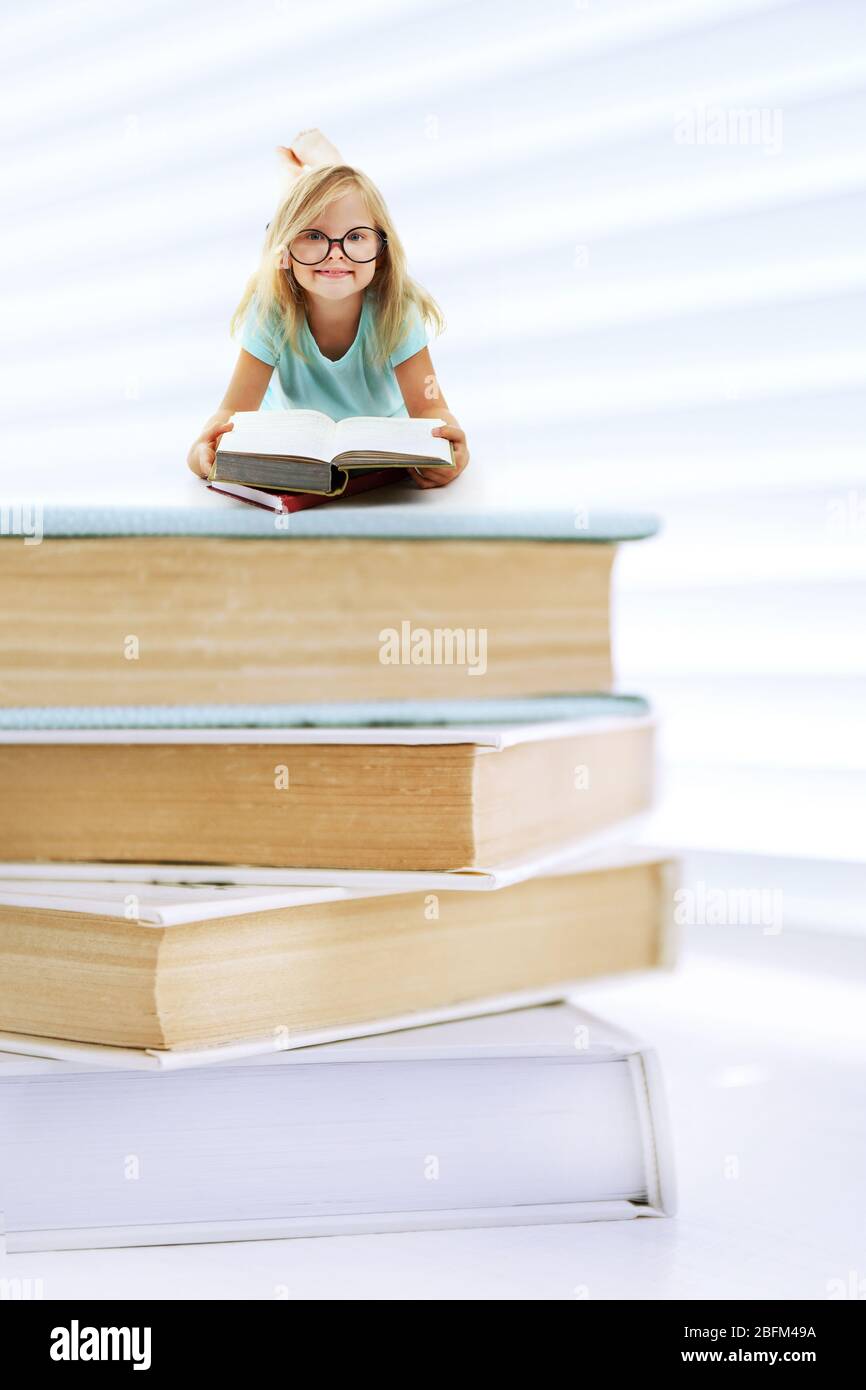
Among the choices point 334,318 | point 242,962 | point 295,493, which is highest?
point 334,318

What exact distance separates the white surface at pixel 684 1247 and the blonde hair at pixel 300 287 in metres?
0.47

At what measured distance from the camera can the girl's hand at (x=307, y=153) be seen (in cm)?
76

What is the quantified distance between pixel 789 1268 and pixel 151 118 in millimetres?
1235

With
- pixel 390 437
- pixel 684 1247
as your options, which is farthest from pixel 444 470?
pixel 684 1247

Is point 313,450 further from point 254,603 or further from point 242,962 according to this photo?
point 242,962

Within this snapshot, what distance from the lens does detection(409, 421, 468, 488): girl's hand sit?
2.31 ft

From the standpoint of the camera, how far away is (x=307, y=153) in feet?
2.50

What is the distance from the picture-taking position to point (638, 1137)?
621 millimetres

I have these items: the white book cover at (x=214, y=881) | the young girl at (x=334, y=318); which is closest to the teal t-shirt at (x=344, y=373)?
the young girl at (x=334, y=318)

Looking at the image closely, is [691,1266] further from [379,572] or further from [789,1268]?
[379,572]

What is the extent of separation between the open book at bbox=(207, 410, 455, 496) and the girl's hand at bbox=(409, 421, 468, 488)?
0.02m

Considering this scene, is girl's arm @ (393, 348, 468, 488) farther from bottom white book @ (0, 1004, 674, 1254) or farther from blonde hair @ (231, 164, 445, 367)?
bottom white book @ (0, 1004, 674, 1254)

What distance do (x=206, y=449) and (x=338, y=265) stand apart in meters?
0.13

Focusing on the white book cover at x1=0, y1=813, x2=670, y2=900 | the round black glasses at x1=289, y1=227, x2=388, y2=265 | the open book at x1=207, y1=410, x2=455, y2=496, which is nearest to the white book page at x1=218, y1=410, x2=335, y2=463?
the open book at x1=207, y1=410, x2=455, y2=496
